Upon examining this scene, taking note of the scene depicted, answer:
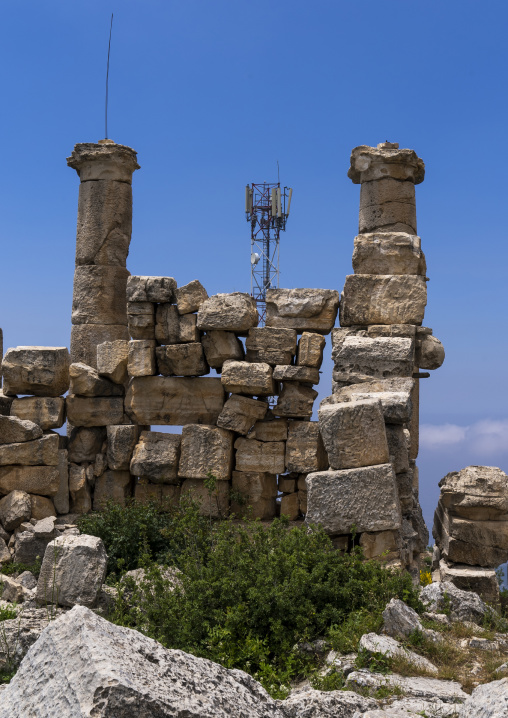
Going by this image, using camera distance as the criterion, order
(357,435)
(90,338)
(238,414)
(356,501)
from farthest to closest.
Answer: (90,338) < (238,414) < (357,435) < (356,501)

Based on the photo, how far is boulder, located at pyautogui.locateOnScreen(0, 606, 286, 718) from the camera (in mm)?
2869

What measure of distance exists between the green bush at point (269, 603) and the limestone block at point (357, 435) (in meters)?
0.72

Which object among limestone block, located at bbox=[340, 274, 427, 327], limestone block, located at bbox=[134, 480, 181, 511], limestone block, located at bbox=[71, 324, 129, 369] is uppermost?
limestone block, located at bbox=[340, 274, 427, 327]

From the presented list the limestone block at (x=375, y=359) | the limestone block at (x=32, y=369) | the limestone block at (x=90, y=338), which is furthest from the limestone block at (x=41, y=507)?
the limestone block at (x=375, y=359)

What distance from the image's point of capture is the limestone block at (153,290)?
417 inches

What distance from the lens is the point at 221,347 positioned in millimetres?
10477

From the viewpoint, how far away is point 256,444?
414 inches

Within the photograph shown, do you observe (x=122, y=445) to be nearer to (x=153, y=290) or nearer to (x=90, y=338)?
(x=153, y=290)

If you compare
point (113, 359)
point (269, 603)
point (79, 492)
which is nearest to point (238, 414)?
point (113, 359)

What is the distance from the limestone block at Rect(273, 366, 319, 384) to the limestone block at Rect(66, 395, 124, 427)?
8.12 ft

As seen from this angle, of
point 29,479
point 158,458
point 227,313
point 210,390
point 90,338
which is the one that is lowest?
point 29,479

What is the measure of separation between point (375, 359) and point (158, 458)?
11.6 ft

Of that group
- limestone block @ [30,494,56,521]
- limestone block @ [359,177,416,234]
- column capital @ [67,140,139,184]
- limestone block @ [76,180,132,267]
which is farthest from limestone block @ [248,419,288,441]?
column capital @ [67,140,139,184]

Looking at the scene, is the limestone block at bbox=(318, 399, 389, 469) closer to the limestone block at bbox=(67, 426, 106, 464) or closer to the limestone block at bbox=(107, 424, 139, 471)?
the limestone block at bbox=(107, 424, 139, 471)
